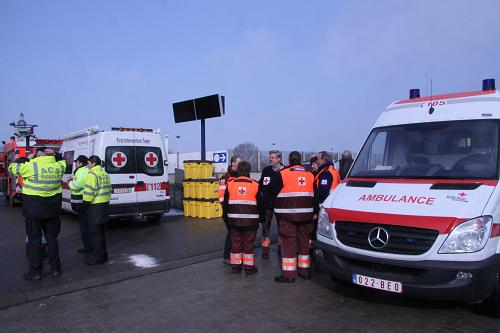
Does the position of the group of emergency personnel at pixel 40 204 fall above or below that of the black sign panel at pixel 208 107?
below

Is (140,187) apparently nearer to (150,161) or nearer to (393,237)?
(150,161)

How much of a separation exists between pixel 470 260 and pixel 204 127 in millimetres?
10834

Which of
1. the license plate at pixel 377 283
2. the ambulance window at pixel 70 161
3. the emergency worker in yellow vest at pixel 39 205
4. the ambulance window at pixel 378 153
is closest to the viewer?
the license plate at pixel 377 283

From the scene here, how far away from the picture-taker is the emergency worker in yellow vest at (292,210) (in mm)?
5906

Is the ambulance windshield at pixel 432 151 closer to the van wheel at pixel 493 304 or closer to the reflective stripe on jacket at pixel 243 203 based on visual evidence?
the van wheel at pixel 493 304

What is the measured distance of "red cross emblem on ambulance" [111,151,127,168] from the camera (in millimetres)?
10406

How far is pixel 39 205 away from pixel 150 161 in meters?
5.05

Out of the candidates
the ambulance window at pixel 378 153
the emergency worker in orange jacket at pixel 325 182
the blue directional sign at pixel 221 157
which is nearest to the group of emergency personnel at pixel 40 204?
the emergency worker in orange jacket at pixel 325 182

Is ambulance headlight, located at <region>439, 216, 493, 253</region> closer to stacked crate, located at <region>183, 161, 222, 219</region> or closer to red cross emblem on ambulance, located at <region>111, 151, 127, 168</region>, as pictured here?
red cross emblem on ambulance, located at <region>111, 151, 127, 168</region>

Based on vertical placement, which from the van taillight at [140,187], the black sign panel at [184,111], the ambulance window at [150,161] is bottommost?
the van taillight at [140,187]

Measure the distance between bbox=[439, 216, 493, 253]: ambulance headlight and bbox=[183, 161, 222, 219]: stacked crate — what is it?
28.3ft

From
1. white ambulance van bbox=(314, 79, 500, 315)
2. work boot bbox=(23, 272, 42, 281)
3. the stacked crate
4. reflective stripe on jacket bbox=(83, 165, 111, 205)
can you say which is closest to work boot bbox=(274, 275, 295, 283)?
white ambulance van bbox=(314, 79, 500, 315)

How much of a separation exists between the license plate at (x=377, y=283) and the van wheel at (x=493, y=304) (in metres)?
0.96

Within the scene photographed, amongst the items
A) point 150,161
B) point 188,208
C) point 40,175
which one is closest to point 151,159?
point 150,161
